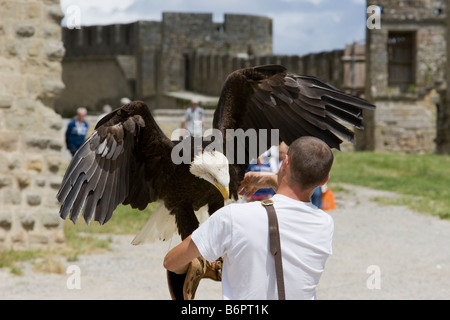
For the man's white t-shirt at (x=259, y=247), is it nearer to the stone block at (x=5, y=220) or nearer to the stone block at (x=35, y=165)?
the stone block at (x=5, y=220)

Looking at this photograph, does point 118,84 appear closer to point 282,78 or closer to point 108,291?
point 108,291

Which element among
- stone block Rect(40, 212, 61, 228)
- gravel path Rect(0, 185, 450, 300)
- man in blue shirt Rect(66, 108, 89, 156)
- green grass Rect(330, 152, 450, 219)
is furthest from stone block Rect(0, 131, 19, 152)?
green grass Rect(330, 152, 450, 219)

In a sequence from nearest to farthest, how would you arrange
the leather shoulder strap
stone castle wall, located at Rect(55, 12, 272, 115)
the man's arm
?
the leather shoulder strap, the man's arm, stone castle wall, located at Rect(55, 12, 272, 115)

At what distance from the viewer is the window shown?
102 ft

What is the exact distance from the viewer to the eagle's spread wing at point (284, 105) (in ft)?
14.0

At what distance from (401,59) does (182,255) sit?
29.1 meters

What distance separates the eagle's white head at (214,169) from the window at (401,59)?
28.1 m

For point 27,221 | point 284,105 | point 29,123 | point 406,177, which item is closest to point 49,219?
point 27,221

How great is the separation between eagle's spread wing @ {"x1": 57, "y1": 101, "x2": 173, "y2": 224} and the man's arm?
62 centimetres

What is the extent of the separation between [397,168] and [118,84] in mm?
27389

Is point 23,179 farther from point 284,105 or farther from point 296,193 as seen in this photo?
point 296,193

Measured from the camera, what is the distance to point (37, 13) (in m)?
9.75

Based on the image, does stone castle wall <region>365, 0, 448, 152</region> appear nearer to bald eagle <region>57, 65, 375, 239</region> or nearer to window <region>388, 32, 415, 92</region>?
window <region>388, 32, 415, 92</region>

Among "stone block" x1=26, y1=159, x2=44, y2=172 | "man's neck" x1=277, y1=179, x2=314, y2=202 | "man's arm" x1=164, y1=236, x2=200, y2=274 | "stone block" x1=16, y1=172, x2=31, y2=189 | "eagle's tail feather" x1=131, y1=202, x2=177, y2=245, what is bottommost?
"stone block" x1=16, y1=172, x2=31, y2=189
